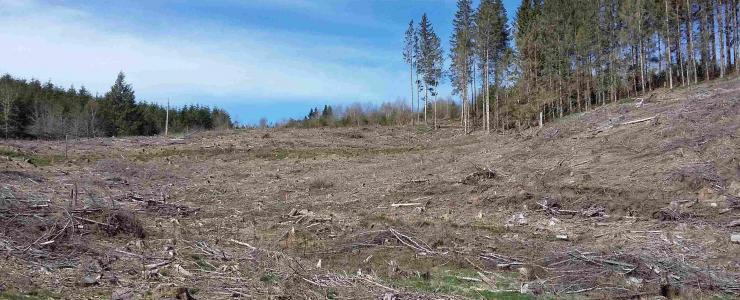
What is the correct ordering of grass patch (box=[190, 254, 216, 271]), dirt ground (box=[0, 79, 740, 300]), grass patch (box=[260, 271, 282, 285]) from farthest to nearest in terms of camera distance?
grass patch (box=[190, 254, 216, 271])
grass patch (box=[260, 271, 282, 285])
dirt ground (box=[0, 79, 740, 300])

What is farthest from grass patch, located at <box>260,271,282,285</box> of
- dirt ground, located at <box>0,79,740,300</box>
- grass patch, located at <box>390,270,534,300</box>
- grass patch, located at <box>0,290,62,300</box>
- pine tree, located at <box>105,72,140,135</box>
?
pine tree, located at <box>105,72,140,135</box>

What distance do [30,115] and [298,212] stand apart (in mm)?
59529

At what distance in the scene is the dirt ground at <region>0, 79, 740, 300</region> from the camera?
280 inches

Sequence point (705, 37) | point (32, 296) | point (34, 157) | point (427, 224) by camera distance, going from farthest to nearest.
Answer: point (705, 37) → point (34, 157) → point (427, 224) → point (32, 296)

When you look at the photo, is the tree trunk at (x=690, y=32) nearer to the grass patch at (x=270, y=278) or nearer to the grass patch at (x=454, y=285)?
the grass patch at (x=454, y=285)

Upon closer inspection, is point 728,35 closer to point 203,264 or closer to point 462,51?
point 462,51

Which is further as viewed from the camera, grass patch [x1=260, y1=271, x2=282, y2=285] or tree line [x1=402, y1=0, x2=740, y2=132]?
tree line [x1=402, y1=0, x2=740, y2=132]

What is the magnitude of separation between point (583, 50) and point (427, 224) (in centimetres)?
3845

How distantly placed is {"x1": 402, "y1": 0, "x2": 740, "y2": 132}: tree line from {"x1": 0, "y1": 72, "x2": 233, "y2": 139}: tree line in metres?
28.0

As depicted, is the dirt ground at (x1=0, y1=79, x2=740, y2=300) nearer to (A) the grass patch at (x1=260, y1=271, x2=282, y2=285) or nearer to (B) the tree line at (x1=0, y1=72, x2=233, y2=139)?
(A) the grass patch at (x1=260, y1=271, x2=282, y2=285)

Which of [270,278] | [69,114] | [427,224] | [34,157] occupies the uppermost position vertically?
[69,114]

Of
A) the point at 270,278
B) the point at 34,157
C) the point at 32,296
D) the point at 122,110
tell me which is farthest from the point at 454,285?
the point at 122,110

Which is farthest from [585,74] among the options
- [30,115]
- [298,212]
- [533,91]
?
[30,115]

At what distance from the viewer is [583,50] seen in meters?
45.3
